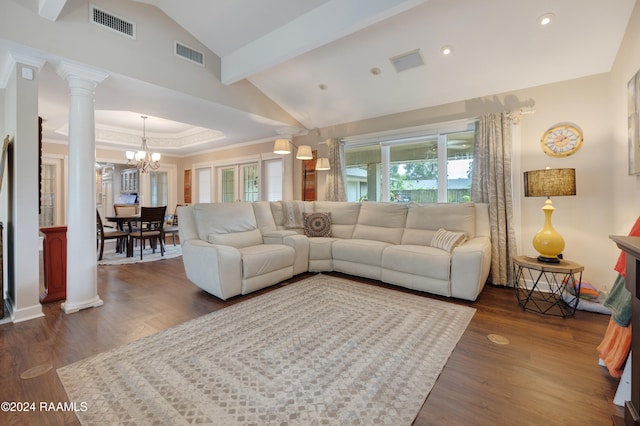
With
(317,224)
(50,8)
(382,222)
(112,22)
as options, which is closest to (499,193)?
(382,222)

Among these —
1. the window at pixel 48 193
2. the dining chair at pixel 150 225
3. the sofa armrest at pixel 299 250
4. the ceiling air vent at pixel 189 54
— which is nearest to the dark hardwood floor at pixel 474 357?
the sofa armrest at pixel 299 250

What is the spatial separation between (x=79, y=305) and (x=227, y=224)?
5.32 ft

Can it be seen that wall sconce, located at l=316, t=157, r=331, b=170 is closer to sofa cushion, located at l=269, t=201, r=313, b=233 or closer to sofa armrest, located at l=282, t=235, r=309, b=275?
sofa cushion, located at l=269, t=201, r=313, b=233

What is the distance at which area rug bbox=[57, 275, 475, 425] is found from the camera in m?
1.44

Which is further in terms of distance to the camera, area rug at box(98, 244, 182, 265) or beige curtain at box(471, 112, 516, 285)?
area rug at box(98, 244, 182, 265)

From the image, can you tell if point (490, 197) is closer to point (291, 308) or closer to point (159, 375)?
point (291, 308)

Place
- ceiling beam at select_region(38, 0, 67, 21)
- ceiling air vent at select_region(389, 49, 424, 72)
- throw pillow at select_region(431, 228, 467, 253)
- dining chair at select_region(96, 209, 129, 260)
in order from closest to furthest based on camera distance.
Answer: ceiling beam at select_region(38, 0, 67, 21), throw pillow at select_region(431, 228, 467, 253), ceiling air vent at select_region(389, 49, 424, 72), dining chair at select_region(96, 209, 129, 260)

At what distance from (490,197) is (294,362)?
3.13 meters

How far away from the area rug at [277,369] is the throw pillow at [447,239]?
0.75m

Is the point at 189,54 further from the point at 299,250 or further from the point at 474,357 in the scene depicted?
the point at 474,357

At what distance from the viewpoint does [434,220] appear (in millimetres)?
3773

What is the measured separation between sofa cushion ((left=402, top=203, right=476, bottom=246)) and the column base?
3587 millimetres

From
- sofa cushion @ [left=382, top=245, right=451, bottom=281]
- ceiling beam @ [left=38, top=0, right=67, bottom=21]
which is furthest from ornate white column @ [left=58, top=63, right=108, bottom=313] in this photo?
sofa cushion @ [left=382, top=245, right=451, bottom=281]

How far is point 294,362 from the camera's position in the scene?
6.14ft
